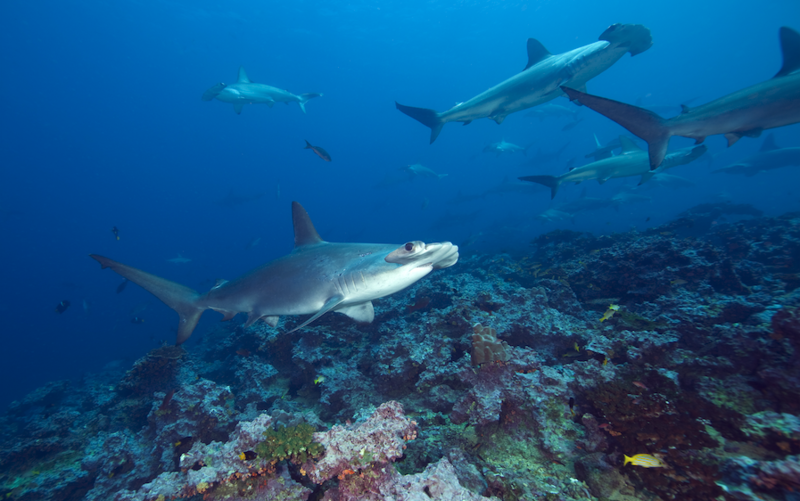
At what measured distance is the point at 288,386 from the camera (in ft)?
18.9

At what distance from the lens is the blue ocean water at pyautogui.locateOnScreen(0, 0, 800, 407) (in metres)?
53.7

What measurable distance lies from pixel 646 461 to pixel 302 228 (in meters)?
5.58

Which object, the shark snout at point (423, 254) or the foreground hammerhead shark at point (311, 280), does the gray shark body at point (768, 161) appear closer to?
the shark snout at point (423, 254)

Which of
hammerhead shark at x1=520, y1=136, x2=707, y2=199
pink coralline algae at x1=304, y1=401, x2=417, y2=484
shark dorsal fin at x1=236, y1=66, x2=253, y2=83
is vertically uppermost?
shark dorsal fin at x1=236, y1=66, x2=253, y2=83

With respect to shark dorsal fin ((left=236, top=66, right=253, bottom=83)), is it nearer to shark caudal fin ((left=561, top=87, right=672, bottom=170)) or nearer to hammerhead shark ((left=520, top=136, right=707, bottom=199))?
hammerhead shark ((left=520, top=136, right=707, bottom=199))

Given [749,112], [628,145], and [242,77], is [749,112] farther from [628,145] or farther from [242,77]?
[242,77]

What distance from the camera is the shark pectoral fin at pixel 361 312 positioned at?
523 centimetres

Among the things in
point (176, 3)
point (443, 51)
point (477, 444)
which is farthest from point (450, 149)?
point (477, 444)

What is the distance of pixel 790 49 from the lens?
431 cm

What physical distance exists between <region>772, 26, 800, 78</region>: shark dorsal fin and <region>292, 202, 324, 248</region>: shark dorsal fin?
8.13 m

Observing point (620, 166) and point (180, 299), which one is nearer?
point (180, 299)

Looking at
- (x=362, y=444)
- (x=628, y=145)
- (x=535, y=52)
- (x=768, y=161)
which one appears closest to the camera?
(x=362, y=444)

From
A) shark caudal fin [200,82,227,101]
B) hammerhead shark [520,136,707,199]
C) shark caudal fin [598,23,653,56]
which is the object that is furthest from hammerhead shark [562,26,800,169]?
shark caudal fin [200,82,227,101]

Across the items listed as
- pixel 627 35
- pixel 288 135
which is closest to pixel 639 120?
pixel 627 35
